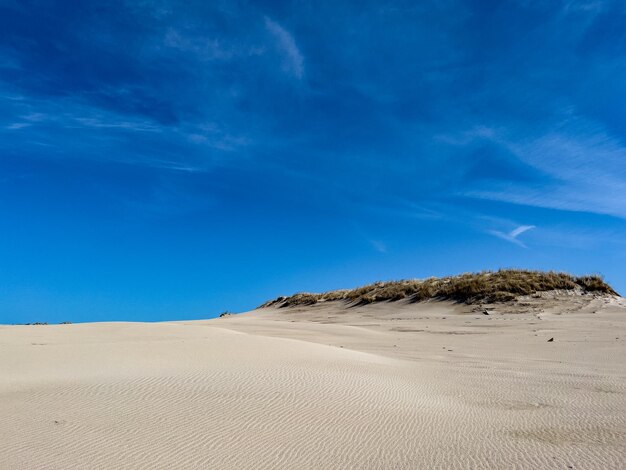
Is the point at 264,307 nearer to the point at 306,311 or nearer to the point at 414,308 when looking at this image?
the point at 306,311

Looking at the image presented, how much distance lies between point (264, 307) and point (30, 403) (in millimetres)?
20546

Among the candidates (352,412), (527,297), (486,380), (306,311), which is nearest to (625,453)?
(352,412)

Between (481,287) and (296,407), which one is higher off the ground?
(481,287)

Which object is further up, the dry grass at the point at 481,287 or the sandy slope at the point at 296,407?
the dry grass at the point at 481,287

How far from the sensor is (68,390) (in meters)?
3.56

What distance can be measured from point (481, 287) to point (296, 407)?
13163 mm

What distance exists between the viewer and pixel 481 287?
15.2 metres

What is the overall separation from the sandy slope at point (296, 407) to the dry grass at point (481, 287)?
8221mm

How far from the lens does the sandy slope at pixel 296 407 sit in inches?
Result: 96.2

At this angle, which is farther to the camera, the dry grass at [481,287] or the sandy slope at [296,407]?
the dry grass at [481,287]

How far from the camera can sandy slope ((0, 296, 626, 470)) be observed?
2.44 m

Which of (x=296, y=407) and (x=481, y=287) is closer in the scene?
(x=296, y=407)

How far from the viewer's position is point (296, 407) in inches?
128

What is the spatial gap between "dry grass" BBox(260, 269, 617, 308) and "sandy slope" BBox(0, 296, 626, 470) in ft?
27.0
